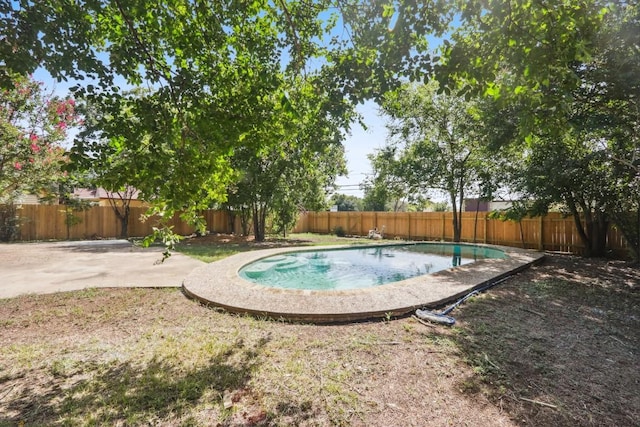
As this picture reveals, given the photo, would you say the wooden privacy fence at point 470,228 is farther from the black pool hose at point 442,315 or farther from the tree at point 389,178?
the black pool hose at point 442,315

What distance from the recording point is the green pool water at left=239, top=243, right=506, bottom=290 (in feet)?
25.5

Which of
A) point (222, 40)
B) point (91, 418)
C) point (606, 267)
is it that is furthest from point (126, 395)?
point (606, 267)

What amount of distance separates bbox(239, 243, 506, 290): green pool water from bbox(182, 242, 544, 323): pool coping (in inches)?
64.0

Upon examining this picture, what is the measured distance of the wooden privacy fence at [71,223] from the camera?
576 inches

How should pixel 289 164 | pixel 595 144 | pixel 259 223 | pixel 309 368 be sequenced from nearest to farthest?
pixel 309 368
pixel 595 144
pixel 289 164
pixel 259 223

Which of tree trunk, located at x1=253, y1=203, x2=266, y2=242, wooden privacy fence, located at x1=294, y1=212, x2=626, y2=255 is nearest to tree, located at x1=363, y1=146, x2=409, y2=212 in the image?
wooden privacy fence, located at x1=294, y1=212, x2=626, y2=255

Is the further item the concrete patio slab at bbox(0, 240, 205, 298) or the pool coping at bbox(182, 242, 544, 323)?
the concrete patio slab at bbox(0, 240, 205, 298)

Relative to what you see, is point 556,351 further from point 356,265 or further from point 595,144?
point 595,144

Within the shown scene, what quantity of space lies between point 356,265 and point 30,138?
42.2 ft

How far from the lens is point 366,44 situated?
3.22 metres

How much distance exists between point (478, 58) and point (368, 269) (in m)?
7.38

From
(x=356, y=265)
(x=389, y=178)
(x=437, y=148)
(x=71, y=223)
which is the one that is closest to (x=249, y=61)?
(x=356, y=265)

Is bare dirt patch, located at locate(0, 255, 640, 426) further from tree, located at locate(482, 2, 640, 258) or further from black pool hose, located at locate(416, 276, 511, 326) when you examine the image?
tree, located at locate(482, 2, 640, 258)

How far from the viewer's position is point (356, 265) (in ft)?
33.0
